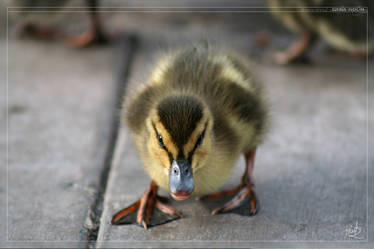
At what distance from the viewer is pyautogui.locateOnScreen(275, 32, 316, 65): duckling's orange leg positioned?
135 inches

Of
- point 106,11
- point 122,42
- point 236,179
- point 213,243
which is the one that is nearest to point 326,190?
point 236,179

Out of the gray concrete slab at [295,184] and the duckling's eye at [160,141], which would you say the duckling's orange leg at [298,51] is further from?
the duckling's eye at [160,141]

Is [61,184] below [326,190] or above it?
below

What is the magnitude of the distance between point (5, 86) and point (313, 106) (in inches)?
69.0

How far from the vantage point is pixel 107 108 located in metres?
2.91

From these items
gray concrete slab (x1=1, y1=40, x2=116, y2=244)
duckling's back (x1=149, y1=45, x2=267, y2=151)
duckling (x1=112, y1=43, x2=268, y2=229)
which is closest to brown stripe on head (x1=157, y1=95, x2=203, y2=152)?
duckling (x1=112, y1=43, x2=268, y2=229)

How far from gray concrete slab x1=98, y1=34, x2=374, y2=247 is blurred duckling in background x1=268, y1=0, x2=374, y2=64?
0.79 ft

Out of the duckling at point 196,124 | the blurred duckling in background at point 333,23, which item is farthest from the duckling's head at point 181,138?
the blurred duckling in background at point 333,23

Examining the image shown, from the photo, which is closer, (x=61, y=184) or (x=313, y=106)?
(x=61, y=184)

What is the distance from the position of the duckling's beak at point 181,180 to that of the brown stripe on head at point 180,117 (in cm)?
7

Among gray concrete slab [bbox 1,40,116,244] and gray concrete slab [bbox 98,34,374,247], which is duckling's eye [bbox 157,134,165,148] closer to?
gray concrete slab [bbox 98,34,374,247]

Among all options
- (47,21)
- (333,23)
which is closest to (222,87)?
(333,23)

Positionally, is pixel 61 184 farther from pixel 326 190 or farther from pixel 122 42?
pixel 122 42

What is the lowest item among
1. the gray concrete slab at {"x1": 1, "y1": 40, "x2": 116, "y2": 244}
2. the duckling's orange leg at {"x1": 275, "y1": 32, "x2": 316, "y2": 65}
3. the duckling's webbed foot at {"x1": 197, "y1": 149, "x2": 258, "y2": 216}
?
the gray concrete slab at {"x1": 1, "y1": 40, "x2": 116, "y2": 244}
